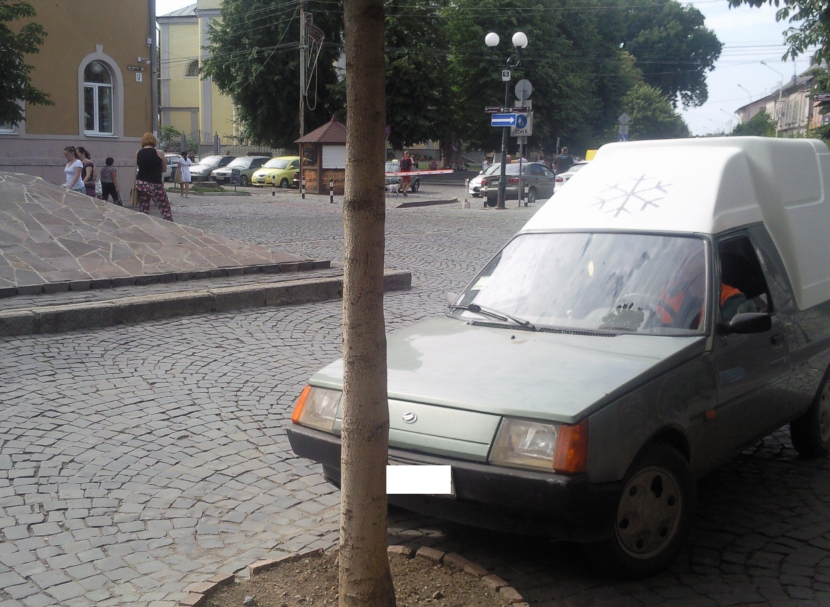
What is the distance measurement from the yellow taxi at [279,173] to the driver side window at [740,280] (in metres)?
42.0

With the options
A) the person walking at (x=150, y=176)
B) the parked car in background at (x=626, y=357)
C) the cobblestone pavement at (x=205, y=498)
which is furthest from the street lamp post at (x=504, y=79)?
the parked car in background at (x=626, y=357)

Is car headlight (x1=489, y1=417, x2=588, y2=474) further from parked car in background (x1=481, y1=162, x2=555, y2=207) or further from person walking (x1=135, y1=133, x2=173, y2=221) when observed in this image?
parked car in background (x1=481, y1=162, x2=555, y2=207)

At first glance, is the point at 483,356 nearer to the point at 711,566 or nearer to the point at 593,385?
the point at 593,385

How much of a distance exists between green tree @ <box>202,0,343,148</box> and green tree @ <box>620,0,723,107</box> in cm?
4155

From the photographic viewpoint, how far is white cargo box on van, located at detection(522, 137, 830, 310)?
208 inches

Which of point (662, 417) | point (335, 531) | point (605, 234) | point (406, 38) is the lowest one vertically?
point (335, 531)

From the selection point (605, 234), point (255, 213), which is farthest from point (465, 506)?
Result: point (255, 213)

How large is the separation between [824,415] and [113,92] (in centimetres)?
2799

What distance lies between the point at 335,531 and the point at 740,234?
2.79 m

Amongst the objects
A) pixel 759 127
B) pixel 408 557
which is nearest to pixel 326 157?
pixel 408 557

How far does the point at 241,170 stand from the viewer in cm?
4941

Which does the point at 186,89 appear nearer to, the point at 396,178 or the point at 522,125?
the point at 396,178

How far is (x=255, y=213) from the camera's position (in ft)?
88.9

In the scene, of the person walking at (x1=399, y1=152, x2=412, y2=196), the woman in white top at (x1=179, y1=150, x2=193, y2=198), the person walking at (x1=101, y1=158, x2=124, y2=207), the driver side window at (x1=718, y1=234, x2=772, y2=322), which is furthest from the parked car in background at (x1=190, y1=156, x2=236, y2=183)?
the driver side window at (x1=718, y1=234, x2=772, y2=322)
